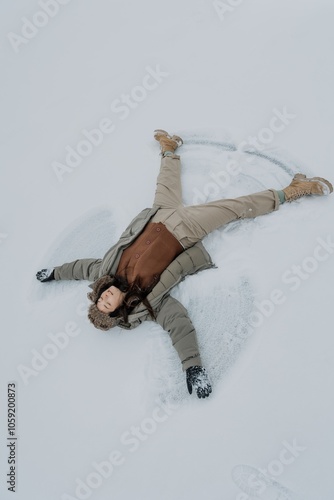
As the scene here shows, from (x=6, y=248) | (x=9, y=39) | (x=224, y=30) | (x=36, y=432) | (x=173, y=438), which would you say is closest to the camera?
(x=173, y=438)

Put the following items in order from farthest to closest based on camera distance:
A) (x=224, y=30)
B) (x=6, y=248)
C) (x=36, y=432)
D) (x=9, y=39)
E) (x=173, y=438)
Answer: (x=9, y=39), (x=224, y=30), (x=6, y=248), (x=36, y=432), (x=173, y=438)

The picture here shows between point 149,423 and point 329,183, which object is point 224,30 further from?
point 149,423

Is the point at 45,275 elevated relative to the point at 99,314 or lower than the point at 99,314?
elevated

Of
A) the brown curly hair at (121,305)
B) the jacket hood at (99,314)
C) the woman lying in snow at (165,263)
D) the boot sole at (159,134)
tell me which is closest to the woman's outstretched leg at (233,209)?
the woman lying in snow at (165,263)

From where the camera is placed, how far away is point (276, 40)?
263 centimetres

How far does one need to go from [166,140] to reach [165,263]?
2.77 feet

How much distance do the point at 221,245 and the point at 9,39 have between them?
2.43 meters

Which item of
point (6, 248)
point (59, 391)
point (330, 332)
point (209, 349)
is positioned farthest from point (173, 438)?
point (6, 248)

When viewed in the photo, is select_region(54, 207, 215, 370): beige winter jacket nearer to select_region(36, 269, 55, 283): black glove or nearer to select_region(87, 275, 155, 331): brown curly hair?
select_region(87, 275, 155, 331): brown curly hair

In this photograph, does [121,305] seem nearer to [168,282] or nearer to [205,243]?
[168,282]

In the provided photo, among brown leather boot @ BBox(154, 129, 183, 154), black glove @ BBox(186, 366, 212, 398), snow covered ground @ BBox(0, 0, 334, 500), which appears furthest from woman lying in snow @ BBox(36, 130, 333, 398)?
brown leather boot @ BBox(154, 129, 183, 154)

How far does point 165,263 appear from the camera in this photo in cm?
211

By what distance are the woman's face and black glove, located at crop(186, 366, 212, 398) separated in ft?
1.62

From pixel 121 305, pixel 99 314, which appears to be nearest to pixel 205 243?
pixel 121 305
